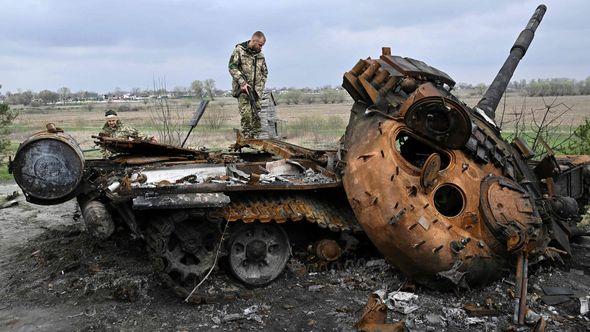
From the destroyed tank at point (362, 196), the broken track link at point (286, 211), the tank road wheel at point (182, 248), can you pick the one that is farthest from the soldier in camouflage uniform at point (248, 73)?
the tank road wheel at point (182, 248)

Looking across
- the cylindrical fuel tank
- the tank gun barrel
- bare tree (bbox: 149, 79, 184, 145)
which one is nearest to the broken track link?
the cylindrical fuel tank

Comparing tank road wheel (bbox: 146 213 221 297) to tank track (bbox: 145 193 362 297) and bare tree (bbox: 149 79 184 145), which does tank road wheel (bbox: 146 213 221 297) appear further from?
bare tree (bbox: 149 79 184 145)

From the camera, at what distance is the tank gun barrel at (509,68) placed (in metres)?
8.15

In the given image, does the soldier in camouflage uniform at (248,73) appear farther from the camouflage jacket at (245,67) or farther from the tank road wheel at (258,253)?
the tank road wheel at (258,253)

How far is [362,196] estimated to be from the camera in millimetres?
6121

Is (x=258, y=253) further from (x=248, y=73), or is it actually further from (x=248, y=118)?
(x=248, y=73)

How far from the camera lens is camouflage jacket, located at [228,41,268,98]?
995 centimetres

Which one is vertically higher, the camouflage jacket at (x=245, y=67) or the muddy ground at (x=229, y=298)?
the camouflage jacket at (x=245, y=67)

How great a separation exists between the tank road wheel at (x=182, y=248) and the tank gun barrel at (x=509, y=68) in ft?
14.1

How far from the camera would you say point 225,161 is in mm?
7559

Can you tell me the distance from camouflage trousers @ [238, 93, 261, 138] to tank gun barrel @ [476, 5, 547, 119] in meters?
3.92

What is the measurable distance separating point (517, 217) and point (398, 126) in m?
1.61

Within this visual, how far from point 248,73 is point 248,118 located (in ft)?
2.68

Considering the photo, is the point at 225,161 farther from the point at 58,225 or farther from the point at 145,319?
the point at 58,225
